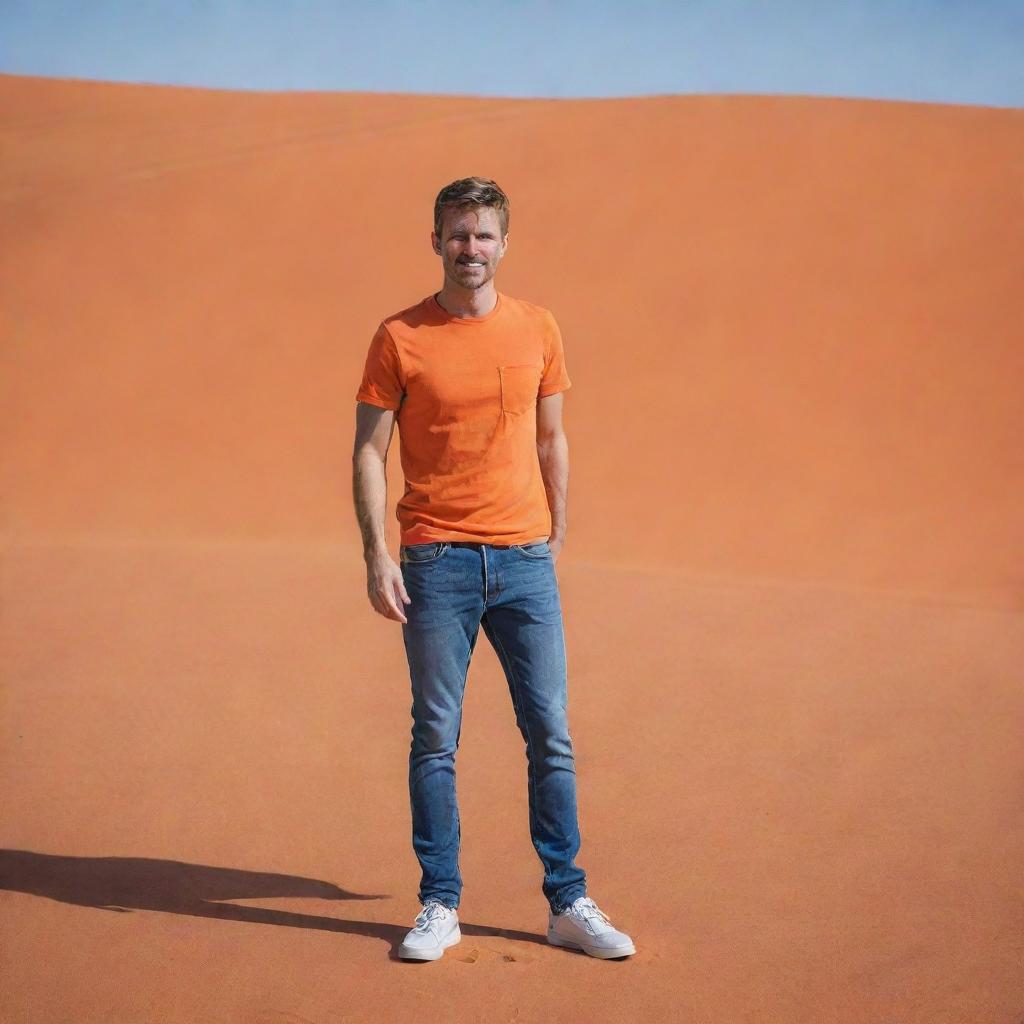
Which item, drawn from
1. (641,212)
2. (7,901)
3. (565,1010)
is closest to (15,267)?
(641,212)

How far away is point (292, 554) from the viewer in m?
9.69

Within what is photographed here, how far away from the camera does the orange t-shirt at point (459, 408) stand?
10.8ft

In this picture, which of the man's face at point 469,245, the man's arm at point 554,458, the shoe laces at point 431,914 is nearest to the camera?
the man's face at point 469,245

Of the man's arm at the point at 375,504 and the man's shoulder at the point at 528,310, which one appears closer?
the man's arm at the point at 375,504

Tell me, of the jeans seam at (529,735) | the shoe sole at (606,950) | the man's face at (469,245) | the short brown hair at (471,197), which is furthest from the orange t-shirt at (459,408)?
the shoe sole at (606,950)

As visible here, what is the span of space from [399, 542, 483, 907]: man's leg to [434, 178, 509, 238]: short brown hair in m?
0.86

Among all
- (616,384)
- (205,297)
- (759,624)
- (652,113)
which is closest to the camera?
(759,624)

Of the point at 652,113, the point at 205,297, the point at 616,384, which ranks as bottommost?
the point at 616,384

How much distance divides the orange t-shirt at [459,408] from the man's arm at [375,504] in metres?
0.05

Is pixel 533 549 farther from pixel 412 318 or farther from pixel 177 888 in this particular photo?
pixel 177 888

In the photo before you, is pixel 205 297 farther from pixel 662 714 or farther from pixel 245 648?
pixel 662 714

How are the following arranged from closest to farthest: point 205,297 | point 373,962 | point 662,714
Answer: point 373,962
point 662,714
point 205,297

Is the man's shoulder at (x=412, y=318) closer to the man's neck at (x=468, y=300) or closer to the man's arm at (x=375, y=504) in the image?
the man's neck at (x=468, y=300)

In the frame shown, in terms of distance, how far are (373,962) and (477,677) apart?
10.1 feet
